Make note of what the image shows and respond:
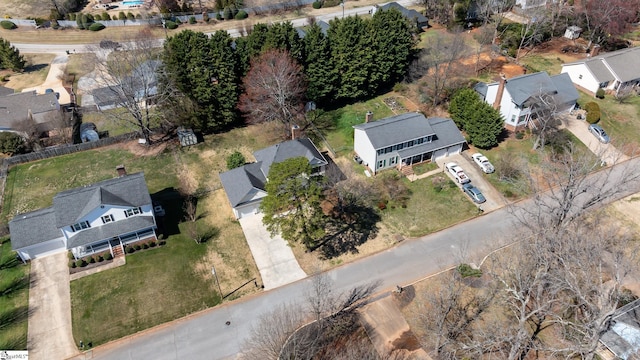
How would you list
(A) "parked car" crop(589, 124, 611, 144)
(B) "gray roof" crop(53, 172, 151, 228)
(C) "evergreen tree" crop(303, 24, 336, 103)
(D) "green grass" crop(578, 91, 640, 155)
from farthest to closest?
1. (C) "evergreen tree" crop(303, 24, 336, 103)
2. (D) "green grass" crop(578, 91, 640, 155)
3. (A) "parked car" crop(589, 124, 611, 144)
4. (B) "gray roof" crop(53, 172, 151, 228)

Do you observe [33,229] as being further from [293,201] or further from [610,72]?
[610,72]

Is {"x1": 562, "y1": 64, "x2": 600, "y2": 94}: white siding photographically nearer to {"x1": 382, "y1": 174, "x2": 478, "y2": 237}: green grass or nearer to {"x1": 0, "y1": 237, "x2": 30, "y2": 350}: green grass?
{"x1": 382, "y1": 174, "x2": 478, "y2": 237}: green grass

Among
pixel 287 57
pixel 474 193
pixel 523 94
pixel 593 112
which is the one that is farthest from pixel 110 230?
pixel 593 112

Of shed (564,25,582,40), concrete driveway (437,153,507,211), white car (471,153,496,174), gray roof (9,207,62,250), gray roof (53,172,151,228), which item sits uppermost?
gray roof (53,172,151,228)

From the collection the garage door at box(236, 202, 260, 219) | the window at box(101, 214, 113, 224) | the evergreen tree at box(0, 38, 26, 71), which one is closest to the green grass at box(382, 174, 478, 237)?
the garage door at box(236, 202, 260, 219)

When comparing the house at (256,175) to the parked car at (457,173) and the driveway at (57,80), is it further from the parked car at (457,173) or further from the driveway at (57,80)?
the driveway at (57,80)

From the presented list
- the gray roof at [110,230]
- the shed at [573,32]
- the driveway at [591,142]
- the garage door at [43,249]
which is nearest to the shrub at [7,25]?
the garage door at [43,249]

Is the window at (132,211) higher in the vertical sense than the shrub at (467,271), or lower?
higher
